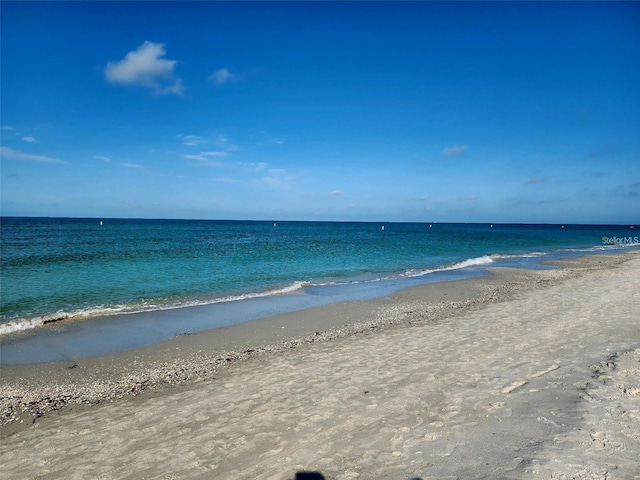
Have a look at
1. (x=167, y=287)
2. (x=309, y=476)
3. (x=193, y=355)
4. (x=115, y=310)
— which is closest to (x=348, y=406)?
(x=309, y=476)

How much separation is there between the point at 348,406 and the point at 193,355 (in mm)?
5074

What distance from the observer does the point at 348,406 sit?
6.21 meters

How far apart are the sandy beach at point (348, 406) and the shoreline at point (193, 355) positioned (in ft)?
0.19

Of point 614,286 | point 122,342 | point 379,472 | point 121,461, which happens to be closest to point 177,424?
point 121,461

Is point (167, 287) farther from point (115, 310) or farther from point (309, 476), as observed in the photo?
point (309, 476)

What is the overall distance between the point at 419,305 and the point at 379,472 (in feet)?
36.6

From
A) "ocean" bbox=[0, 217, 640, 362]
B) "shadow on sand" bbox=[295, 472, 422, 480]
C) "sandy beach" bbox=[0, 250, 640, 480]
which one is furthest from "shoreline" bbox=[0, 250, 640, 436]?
"shadow on sand" bbox=[295, 472, 422, 480]

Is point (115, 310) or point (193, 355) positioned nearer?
point (193, 355)

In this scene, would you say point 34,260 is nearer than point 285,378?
No

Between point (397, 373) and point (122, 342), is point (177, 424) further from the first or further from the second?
point (122, 342)

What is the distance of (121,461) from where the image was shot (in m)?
4.94

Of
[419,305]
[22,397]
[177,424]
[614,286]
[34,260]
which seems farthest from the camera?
[34,260]

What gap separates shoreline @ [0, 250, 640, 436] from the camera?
7235 mm

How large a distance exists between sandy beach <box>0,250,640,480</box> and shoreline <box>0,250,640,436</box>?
2.3 inches
